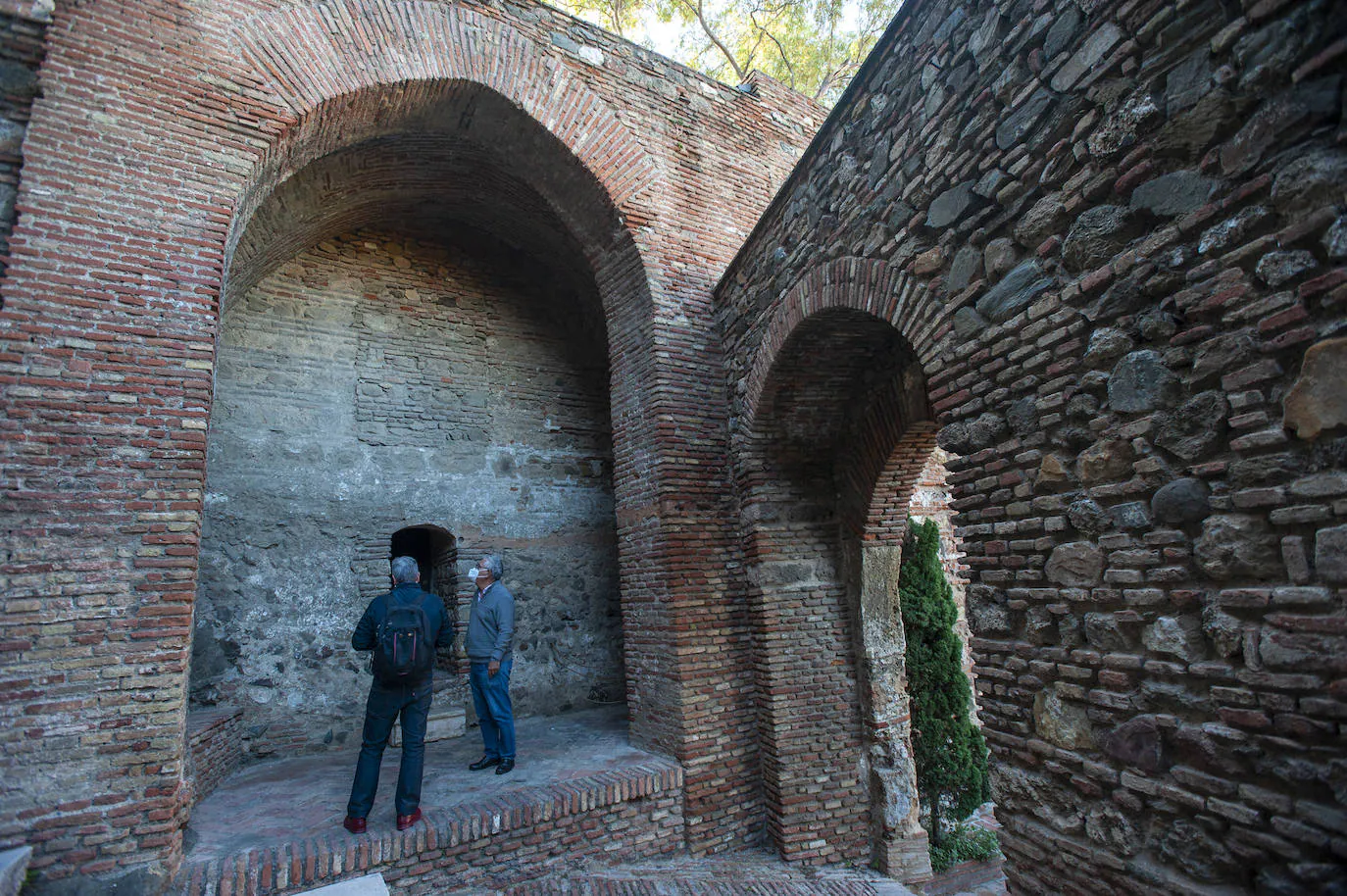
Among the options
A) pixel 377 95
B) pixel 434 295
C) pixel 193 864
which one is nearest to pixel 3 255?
pixel 377 95

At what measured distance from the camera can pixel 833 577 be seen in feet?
18.4

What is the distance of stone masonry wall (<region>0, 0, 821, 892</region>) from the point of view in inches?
131

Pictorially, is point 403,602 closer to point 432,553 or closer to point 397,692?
point 397,692

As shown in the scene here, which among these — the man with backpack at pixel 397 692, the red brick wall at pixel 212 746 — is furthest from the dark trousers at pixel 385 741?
the red brick wall at pixel 212 746

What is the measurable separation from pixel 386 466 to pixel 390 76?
3354 mm

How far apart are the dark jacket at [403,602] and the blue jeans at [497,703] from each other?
95 cm

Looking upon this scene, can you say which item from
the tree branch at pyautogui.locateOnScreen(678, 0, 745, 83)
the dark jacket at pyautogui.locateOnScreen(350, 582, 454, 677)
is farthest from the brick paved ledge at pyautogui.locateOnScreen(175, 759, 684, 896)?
the tree branch at pyautogui.locateOnScreen(678, 0, 745, 83)

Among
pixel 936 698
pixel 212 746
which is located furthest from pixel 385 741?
pixel 936 698

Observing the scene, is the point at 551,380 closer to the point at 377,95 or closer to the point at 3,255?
the point at 377,95

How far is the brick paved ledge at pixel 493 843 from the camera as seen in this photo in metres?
3.49

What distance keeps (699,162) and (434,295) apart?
3061 mm

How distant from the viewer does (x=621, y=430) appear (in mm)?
5996

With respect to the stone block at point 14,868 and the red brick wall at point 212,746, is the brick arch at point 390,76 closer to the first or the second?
the red brick wall at point 212,746

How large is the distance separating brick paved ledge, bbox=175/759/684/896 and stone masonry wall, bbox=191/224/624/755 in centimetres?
224
